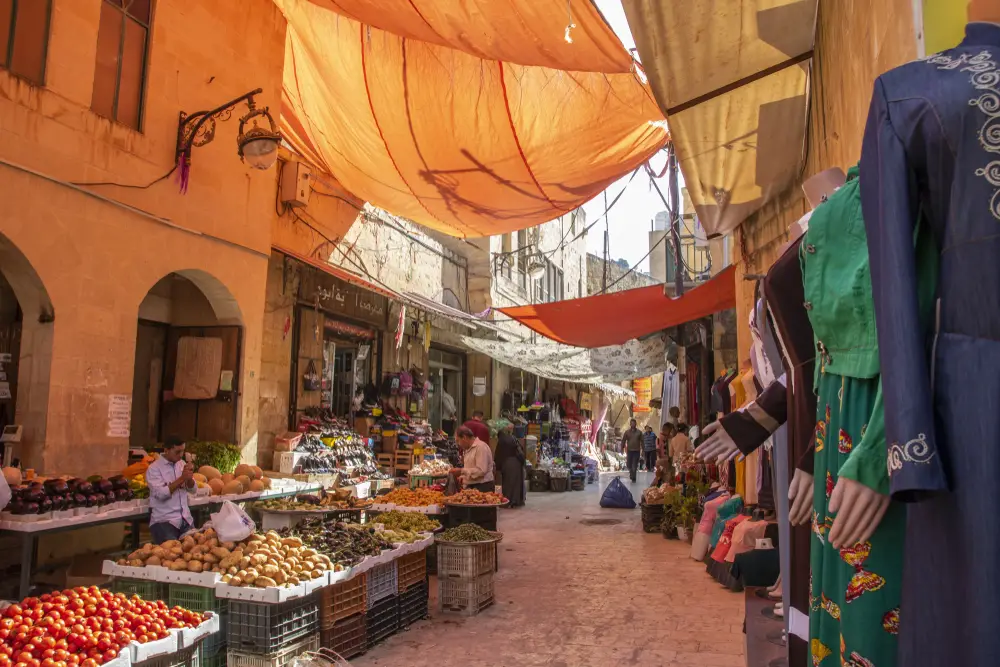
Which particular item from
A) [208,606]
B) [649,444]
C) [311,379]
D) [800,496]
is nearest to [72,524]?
[208,606]

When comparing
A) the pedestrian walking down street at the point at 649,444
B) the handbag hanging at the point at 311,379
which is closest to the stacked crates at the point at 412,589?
the handbag hanging at the point at 311,379

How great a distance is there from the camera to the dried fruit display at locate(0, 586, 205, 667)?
114 inches

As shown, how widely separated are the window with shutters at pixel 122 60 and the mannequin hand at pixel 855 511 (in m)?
7.85

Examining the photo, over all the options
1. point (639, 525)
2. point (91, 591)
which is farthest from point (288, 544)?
point (639, 525)

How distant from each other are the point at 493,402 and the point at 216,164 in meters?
12.1

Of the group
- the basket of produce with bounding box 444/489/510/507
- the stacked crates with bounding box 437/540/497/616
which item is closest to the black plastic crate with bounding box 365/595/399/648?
the stacked crates with bounding box 437/540/497/616

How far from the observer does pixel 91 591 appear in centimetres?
362

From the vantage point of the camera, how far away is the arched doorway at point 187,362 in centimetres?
889

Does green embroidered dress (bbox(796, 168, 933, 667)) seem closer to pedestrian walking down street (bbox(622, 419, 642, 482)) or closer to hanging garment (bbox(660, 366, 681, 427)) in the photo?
hanging garment (bbox(660, 366, 681, 427))

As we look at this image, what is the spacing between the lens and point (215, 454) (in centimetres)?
832

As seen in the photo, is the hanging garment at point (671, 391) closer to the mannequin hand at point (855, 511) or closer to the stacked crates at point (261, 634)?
the stacked crates at point (261, 634)

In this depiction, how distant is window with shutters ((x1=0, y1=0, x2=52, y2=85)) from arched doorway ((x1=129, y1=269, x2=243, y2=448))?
2741mm

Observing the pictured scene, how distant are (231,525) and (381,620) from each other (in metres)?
1.29

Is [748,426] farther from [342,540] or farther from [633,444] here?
[633,444]
